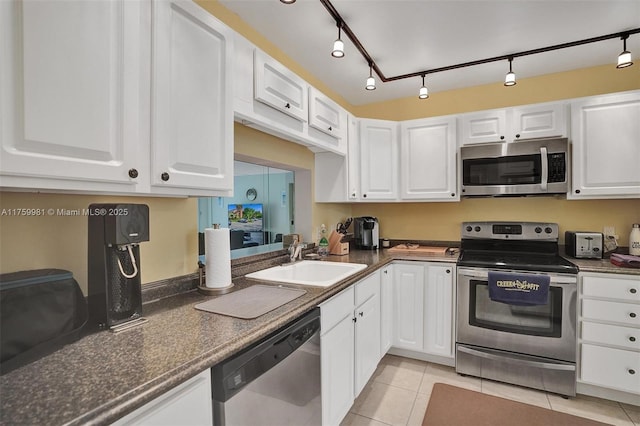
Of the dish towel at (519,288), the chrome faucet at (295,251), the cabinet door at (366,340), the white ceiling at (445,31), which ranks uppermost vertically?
the white ceiling at (445,31)

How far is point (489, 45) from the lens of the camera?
223 cm

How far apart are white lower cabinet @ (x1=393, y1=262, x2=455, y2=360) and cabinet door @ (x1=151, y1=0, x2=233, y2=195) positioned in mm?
1860

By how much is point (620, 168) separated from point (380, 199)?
72.2 inches

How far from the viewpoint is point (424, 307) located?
2.61 meters

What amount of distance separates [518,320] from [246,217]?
2.56 m

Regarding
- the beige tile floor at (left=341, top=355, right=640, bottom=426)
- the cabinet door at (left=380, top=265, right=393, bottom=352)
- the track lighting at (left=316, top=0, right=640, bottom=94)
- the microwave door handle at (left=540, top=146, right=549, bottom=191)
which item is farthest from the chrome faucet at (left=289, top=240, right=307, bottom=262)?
the microwave door handle at (left=540, top=146, right=549, bottom=191)

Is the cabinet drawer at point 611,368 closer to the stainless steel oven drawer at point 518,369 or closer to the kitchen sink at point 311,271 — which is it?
the stainless steel oven drawer at point 518,369

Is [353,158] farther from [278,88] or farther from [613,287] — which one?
[613,287]

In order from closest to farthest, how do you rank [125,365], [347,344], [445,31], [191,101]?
[125,365] < [191,101] < [347,344] < [445,31]

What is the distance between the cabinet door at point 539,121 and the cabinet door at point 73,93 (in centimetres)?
275

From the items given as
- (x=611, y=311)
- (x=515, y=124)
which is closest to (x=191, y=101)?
(x=515, y=124)

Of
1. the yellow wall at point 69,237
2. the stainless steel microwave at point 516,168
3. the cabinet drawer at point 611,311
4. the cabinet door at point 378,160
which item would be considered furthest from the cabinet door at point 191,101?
the cabinet drawer at point 611,311

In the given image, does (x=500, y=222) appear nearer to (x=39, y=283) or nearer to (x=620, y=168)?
(x=620, y=168)

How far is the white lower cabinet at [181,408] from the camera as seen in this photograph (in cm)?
74
